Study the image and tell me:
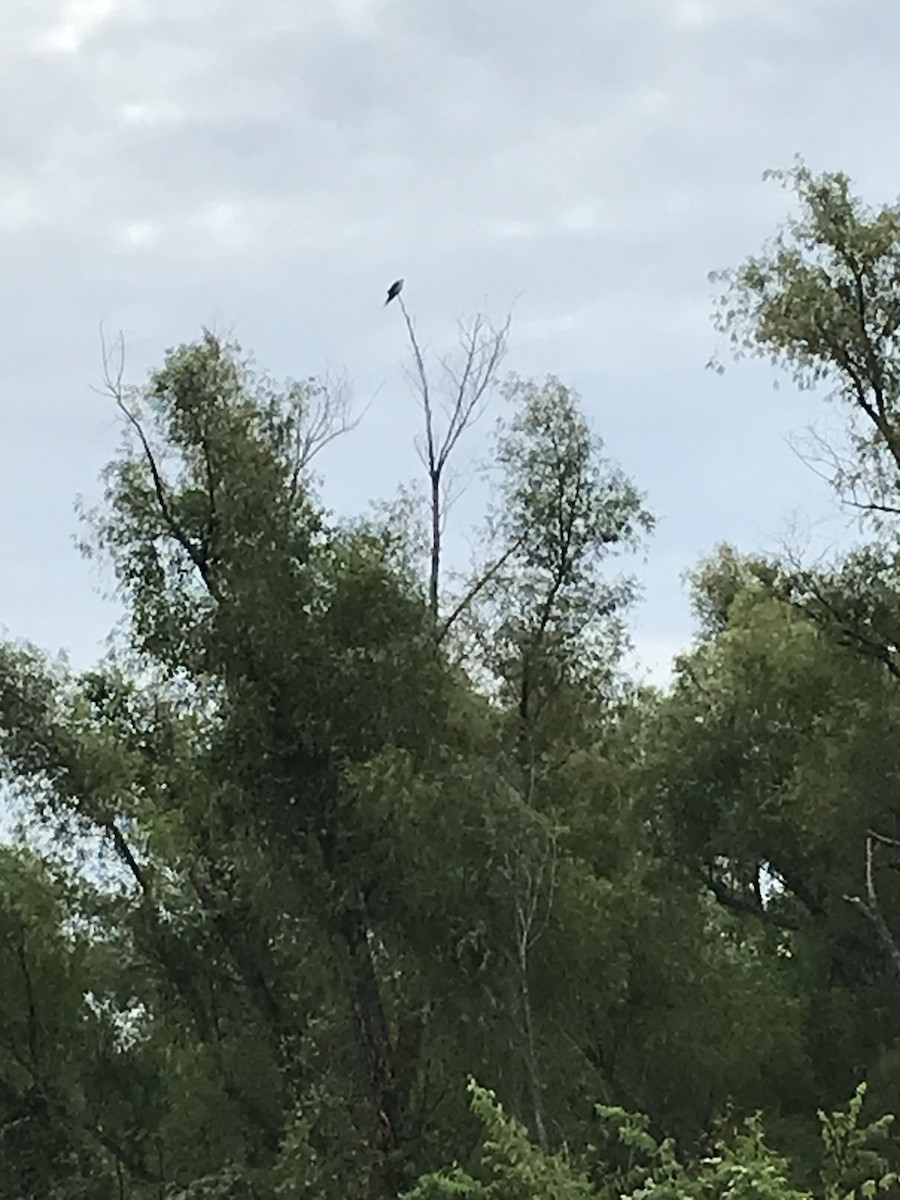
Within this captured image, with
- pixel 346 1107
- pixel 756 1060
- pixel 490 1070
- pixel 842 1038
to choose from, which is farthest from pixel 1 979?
pixel 842 1038

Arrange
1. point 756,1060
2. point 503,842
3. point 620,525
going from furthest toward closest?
point 756,1060, point 620,525, point 503,842

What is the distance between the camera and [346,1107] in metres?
10.8

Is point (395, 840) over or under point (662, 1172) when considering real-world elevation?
over

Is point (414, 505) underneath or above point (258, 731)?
above

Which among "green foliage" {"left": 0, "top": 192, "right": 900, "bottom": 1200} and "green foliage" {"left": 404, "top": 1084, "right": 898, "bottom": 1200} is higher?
"green foliage" {"left": 0, "top": 192, "right": 900, "bottom": 1200}

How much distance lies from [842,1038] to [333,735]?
5982 millimetres

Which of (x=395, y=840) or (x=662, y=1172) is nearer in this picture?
(x=662, y=1172)

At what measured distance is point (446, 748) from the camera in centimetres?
1090

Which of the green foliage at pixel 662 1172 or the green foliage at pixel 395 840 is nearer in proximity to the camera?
the green foliage at pixel 662 1172

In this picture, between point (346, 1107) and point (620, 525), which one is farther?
point (620, 525)

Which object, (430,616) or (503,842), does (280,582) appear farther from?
(503,842)

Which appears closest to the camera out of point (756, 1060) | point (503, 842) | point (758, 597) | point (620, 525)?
point (503, 842)

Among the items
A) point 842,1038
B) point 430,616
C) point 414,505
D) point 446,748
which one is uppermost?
point 414,505

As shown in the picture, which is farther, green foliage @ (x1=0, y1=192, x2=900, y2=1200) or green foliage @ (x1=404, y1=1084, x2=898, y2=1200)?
green foliage @ (x1=0, y1=192, x2=900, y2=1200)
